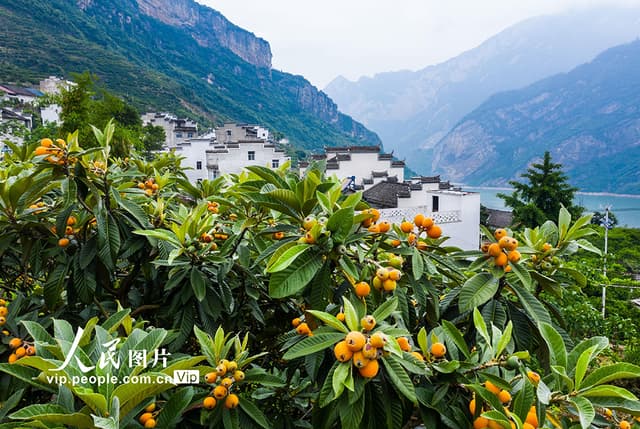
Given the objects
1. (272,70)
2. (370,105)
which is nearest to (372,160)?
(272,70)

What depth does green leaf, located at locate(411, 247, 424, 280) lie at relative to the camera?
3.89 ft

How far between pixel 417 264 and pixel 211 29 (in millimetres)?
124802

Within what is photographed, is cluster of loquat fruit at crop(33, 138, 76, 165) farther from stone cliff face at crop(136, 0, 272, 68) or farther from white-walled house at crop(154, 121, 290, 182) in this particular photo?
stone cliff face at crop(136, 0, 272, 68)

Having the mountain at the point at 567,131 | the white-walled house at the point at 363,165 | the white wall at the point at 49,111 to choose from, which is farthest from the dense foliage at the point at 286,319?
the mountain at the point at 567,131

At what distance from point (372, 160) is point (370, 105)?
623 feet

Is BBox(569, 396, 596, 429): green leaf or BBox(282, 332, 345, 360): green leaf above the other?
BBox(282, 332, 345, 360): green leaf

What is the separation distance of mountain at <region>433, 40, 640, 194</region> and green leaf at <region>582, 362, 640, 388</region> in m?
80.8

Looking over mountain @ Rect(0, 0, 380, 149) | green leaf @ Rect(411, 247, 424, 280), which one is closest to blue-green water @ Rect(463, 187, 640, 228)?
mountain @ Rect(0, 0, 380, 149)

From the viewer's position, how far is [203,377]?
3.82 ft

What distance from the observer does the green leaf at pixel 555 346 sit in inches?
41.2

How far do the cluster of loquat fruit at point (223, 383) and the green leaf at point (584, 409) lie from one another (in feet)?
2.66

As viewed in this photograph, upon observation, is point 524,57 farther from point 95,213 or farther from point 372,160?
point 95,213

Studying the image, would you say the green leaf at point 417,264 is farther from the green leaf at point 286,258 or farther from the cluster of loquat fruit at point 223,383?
the cluster of loquat fruit at point 223,383

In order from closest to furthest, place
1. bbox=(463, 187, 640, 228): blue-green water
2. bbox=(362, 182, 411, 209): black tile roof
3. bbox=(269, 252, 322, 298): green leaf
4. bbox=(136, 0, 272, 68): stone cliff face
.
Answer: bbox=(269, 252, 322, 298): green leaf < bbox=(362, 182, 411, 209): black tile roof < bbox=(463, 187, 640, 228): blue-green water < bbox=(136, 0, 272, 68): stone cliff face
